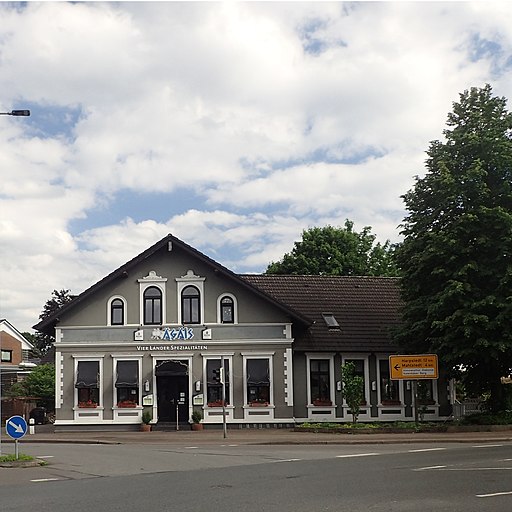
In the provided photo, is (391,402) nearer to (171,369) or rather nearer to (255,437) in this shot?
(255,437)

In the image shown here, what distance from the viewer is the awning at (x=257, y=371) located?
39.0m

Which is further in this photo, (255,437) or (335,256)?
(335,256)

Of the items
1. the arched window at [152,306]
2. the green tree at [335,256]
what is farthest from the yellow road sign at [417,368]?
the green tree at [335,256]

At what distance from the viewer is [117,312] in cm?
3934

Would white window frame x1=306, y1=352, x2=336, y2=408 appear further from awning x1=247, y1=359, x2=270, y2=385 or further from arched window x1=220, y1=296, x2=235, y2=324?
arched window x1=220, y1=296, x2=235, y2=324

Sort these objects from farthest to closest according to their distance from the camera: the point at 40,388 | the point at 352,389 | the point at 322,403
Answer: the point at 40,388 → the point at 322,403 → the point at 352,389

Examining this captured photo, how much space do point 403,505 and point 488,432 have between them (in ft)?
65.8

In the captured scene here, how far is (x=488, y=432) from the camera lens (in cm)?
3111

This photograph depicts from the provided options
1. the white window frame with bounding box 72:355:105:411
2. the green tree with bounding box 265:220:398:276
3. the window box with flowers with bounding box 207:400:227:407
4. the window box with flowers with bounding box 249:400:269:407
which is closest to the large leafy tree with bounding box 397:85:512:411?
the window box with flowers with bounding box 249:400:269:407

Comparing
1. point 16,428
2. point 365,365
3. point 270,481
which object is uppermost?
point 365,365

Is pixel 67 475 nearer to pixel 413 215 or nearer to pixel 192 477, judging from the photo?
pixel 192 477

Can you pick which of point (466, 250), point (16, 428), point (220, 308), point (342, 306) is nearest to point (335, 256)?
point (342, 306)

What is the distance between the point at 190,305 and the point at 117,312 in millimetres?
3372

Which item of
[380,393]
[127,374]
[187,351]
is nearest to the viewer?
[127,374]
